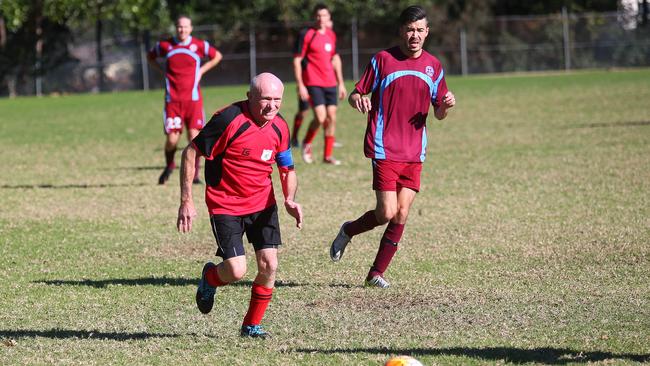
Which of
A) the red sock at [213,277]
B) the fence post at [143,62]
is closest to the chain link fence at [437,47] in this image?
the fence post at [143,62]

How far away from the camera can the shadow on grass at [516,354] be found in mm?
5949

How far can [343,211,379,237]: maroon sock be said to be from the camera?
8133mm

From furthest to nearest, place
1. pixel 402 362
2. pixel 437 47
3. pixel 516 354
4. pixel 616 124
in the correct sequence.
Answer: pixel 437 47
pixel 616 124
pixel 516 354
pixel 402 362

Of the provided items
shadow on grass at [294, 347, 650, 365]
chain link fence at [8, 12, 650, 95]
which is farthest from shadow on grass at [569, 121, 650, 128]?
chain link fence at [8, 12, 650, 95]

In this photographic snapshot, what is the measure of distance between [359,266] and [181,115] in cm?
561

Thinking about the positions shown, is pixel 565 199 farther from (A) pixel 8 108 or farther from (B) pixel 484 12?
(B) pixel 484 12

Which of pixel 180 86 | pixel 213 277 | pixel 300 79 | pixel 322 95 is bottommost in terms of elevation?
pixel 213 277

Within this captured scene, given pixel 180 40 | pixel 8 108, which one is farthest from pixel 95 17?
pixel 180 40

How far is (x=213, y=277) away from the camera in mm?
6625

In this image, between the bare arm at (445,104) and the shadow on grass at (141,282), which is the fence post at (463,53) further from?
the bare arm at (445,104)

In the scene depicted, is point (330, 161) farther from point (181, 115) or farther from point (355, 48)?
point (355, 48)

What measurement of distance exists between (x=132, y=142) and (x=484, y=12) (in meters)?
27.5

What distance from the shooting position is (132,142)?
20500 mm

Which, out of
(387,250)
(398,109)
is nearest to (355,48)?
(387,250)
